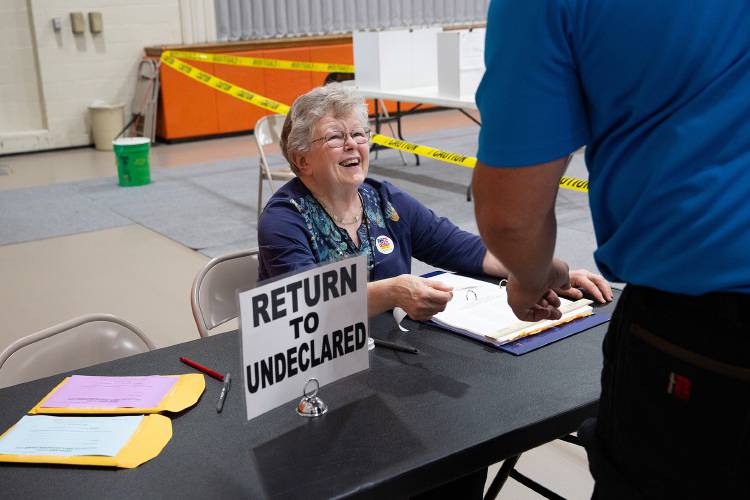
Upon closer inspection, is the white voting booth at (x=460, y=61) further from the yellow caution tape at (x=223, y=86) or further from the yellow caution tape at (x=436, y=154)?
the yellow caution tape at (x=223, y=86)

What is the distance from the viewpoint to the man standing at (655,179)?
38.2 inches

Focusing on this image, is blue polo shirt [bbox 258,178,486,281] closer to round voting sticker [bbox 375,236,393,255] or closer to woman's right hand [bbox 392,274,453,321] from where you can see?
round voting sticker [bbox 375,236,393,255]

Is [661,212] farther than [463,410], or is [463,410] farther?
[463,410]

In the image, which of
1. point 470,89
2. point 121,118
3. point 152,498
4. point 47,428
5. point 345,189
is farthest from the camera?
point 121,118

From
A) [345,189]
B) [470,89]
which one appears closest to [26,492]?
[345,189]

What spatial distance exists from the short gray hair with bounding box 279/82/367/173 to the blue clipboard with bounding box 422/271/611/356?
669 millimetres

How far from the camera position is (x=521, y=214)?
108 centimetres

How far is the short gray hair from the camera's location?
2.31 meters

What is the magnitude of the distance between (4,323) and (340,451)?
335cm

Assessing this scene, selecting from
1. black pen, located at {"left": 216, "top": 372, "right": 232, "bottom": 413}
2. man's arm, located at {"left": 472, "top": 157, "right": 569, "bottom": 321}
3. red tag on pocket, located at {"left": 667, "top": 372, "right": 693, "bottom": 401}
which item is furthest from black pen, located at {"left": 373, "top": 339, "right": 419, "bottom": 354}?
red tag on pocket, located at {"left": 667, "top": 372, "right": 693, "bottom": 401}

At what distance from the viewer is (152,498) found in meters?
1.30

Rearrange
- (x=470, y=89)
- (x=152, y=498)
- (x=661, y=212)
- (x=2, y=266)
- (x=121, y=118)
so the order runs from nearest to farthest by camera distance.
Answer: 1. (x=661, y=212)
2. (x=152, y=498)
3. (x=2, y=266)
4. (x=470, y=89)
5. (x=121, y=118)

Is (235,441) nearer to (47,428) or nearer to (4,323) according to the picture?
(47,428)

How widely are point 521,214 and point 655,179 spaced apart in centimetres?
17
